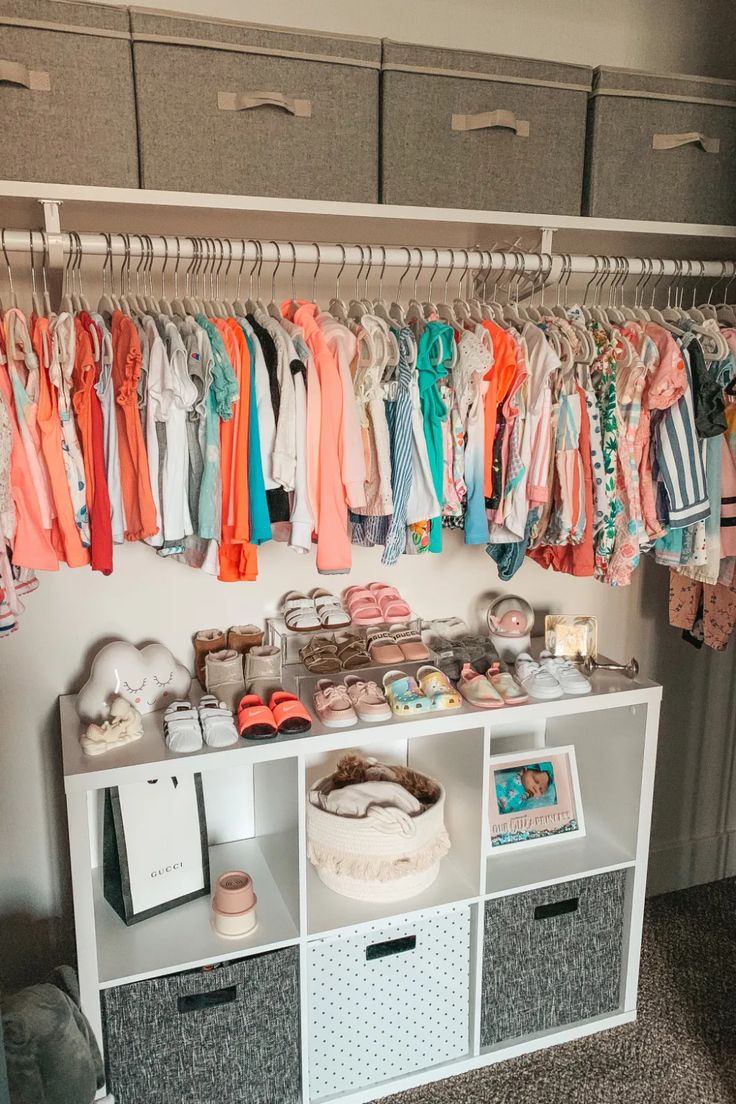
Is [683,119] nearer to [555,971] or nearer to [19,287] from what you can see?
[19,287]

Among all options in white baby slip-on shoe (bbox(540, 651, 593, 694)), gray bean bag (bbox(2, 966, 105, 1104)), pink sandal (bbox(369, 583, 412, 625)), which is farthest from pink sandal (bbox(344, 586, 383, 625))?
gray bean bag (bbox(2, 966, 105, 1104))

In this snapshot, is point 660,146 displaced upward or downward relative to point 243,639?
upward

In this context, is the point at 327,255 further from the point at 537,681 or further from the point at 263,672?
the point at 537,681

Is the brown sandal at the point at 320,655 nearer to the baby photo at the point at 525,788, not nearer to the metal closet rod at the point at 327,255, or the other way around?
the baby photo at the point at 525,788

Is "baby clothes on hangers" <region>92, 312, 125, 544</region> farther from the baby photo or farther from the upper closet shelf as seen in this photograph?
the baby photo

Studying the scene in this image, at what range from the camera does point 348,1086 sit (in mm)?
2020

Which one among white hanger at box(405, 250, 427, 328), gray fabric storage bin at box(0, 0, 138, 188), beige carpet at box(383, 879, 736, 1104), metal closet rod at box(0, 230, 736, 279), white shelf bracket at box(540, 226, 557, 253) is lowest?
beige carpet at box(383, 879, 736, 1104)

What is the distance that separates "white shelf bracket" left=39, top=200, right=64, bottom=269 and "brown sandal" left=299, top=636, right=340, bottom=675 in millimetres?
1030

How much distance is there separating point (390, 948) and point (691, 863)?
1.36 meters

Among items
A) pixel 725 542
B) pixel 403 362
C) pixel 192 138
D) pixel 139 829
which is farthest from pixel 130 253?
pixel 725 542

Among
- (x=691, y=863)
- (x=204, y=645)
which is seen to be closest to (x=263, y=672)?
(x=204, y=645)

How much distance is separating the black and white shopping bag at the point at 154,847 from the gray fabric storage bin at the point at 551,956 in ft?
2.33

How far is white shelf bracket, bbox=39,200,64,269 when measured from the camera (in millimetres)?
1652

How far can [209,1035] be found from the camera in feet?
6.11
